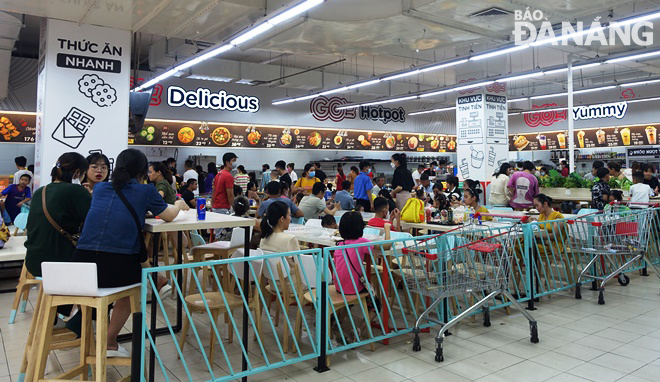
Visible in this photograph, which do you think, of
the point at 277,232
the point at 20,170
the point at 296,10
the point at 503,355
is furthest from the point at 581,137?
the point at 20,170

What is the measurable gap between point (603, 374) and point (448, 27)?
6.15 metres

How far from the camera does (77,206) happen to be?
3.31 metres

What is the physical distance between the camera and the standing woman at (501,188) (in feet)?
27.3

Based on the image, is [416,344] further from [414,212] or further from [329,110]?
[329,110]

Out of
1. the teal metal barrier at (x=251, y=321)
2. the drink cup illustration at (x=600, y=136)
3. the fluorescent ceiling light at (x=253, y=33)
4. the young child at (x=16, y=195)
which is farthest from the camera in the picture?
the drink cup illustration at (x=600, y=136)

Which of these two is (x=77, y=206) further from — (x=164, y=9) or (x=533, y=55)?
(x=533, y=55)

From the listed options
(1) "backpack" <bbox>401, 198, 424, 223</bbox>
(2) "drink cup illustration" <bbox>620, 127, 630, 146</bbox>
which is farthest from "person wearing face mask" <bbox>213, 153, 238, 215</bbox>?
(2) "drink cup illustration" <bbox>620, 127, 630, 146</bbox>

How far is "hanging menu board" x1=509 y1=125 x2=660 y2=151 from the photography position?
15625 millimetres

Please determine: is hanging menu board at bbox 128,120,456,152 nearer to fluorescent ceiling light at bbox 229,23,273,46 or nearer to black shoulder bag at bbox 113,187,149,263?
fluorescent ceiling light at bbox 229,23,273,46

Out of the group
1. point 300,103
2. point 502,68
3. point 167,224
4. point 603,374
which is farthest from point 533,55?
point 167,224

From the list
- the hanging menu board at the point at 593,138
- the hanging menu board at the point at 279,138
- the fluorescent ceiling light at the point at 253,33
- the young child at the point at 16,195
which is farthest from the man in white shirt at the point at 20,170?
the hanging menu board at the point at 593,138

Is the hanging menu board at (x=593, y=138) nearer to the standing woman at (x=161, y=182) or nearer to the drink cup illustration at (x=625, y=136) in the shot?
the drink cup illustration at (x=625, y=136)

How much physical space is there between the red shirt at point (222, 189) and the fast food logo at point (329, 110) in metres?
9.12

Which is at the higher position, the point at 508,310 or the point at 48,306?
the point at 48,306
